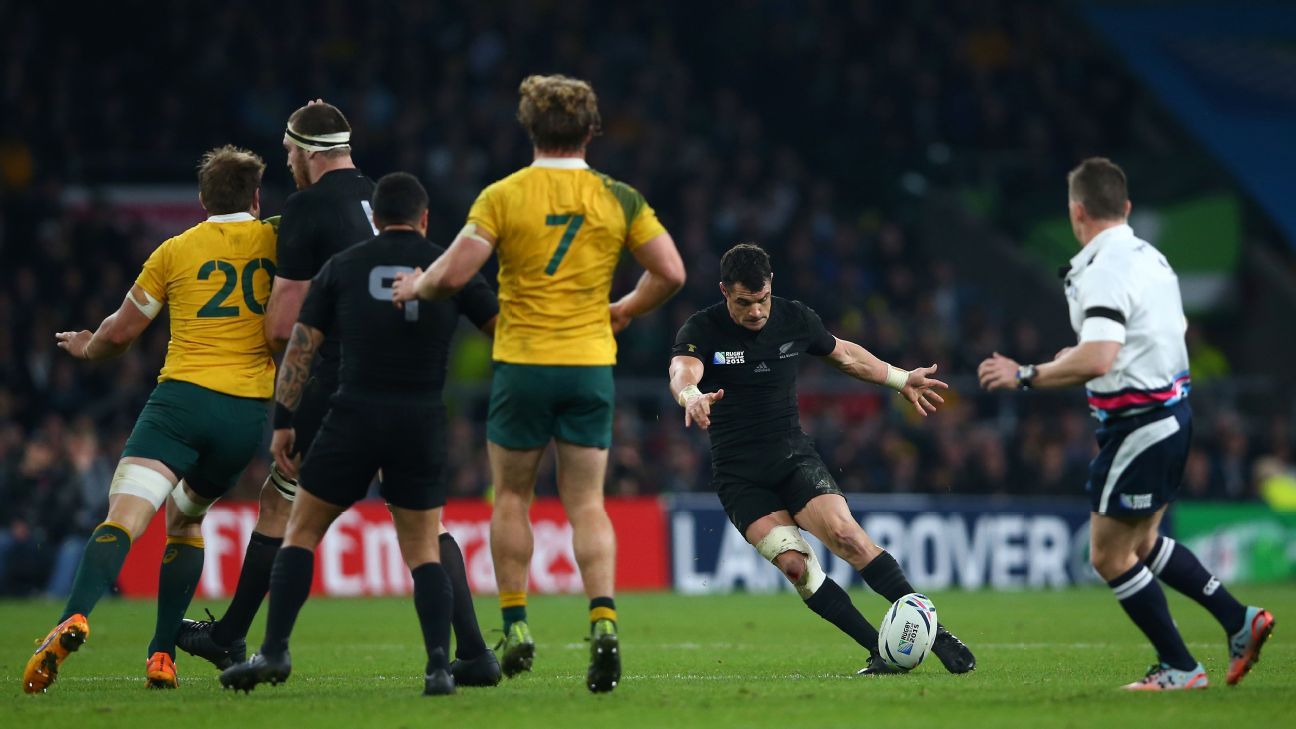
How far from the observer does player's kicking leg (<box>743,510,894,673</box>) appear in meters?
9.73

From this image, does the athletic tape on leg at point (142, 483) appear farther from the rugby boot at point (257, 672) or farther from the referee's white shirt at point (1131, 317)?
the referee's white shirt at point (1131, 317)

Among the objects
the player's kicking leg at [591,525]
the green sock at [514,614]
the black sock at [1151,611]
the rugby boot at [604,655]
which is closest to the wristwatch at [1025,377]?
the black sock at [1151,611]

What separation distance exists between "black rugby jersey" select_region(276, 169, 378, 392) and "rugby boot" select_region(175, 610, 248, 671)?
1.50 meters

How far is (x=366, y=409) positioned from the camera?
26.1 ft

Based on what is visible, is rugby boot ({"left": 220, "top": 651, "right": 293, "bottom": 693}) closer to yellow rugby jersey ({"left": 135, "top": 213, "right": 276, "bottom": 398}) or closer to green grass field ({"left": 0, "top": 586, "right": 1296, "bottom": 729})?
green grass field ({"left": 0, "top": 586, "right": 1296, "bottom": 729})

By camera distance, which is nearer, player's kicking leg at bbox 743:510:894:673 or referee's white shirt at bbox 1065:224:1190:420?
referee's white shirt at bbox 1065:224:1190:420

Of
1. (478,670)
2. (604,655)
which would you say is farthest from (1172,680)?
(478,670)

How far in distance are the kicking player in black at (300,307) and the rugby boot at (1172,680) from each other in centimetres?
312

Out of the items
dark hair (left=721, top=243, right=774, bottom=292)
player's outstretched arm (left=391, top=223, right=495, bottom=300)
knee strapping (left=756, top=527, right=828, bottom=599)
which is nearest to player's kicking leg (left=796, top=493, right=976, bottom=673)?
knee strapping (left=756, top=527, right=828, bottom=599)

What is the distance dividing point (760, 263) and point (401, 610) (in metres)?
8.21

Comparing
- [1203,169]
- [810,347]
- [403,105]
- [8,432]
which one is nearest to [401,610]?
[8,432]

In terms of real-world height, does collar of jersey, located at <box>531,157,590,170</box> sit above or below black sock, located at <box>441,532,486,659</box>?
above

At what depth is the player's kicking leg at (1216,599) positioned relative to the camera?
8.34m

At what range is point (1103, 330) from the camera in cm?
796
